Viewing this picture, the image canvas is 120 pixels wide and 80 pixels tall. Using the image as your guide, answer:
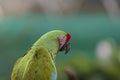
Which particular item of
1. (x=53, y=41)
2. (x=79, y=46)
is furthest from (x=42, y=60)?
(x=79, y=46)

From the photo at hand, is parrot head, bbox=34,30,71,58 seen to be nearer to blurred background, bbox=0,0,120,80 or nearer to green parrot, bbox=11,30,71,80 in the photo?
green parrot, bbox=11,30,71,80

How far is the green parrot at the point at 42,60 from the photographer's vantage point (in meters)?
0.48

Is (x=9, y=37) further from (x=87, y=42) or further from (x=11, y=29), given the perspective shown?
(x=87, y=42)

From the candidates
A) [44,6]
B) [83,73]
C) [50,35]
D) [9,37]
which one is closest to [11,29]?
[9,37]

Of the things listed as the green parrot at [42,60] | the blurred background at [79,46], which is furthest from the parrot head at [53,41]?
the blurred background at [79,46]

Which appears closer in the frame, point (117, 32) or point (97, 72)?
point (97, 72)

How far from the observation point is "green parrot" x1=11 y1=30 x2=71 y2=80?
48cm

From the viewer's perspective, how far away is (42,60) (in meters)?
0.50

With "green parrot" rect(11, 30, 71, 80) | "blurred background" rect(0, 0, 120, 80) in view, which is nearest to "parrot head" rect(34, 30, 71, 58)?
"green parrot" rect(11, 30, 71, 80)

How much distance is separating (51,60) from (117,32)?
9.40 ft

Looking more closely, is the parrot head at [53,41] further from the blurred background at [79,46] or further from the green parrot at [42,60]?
the blurred background at [79,46]

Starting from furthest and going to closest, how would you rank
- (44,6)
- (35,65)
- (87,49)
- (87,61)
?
(44,6)
(87,49)
(87,61)
(35,65)

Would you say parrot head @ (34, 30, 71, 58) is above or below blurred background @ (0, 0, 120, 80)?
above

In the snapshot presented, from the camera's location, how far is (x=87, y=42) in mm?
3256
